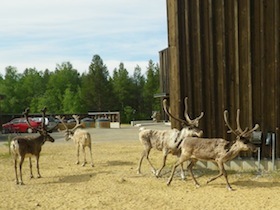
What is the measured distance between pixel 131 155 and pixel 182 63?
195 inches


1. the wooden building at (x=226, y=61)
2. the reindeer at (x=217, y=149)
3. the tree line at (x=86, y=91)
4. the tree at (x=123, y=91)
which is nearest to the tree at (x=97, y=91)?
the tree line at (x=86, y=91)

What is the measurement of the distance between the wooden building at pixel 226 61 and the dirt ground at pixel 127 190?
164cm

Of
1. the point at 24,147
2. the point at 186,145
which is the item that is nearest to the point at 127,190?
the point at 186,145

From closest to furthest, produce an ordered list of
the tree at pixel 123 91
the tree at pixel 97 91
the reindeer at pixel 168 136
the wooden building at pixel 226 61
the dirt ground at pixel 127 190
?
the dirt ground at pixel 127 190
the reindeer at pixel 168 136
the wooden building at pixel 226 61
the tree at pixel 97 91
the tree at pixel 123 91

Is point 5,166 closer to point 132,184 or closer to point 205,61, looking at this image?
point 132,184

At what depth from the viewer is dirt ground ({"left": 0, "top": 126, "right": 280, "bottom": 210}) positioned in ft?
26.6

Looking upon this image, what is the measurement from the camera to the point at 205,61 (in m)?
11.8

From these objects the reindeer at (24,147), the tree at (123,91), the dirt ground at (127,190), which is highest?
the tree at (123,91)

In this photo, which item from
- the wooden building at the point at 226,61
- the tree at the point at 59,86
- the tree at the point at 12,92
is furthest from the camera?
the tree at the point at 59,86

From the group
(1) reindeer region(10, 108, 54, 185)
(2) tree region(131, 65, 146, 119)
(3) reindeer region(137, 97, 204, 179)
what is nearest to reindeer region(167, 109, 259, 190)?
(3) reindeer region(137, 97, 204, 179)

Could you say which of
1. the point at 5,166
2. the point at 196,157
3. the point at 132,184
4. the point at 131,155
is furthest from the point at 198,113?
the point at 5,166

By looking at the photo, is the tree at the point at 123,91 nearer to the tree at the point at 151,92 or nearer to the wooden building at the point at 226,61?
the tree at the point at 151,92

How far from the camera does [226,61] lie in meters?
11.4

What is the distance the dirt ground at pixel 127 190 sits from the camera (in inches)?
319
